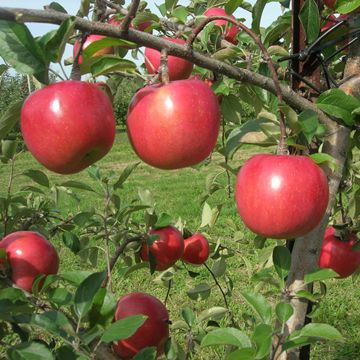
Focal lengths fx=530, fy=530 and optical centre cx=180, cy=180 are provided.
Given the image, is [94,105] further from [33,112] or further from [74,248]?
[74,248]

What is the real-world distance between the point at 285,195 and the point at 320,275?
15cm

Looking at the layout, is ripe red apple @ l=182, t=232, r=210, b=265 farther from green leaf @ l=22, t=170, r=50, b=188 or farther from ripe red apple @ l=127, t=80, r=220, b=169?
ripe red apple @ l=127, t=80, r=220, b=169

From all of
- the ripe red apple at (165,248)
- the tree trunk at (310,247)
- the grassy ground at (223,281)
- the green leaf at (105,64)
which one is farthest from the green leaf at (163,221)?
the green leaf at (105,64)

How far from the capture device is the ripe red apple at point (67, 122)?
587 mm

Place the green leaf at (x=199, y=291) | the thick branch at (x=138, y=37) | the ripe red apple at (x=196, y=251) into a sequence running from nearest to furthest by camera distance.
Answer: the thick branch at (x=138, y=37)
the green leaf at (x=199, y=291)
the ripe red apple at (x=196, y=251)

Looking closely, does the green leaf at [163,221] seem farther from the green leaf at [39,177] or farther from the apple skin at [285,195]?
the apple skin at [285,195]

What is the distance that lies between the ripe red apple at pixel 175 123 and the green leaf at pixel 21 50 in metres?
0.13

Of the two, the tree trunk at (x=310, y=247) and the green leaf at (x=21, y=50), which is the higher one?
the green leaf at (x=21, y=50)

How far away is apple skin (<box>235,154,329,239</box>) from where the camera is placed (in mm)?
691

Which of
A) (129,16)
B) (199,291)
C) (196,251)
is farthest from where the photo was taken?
(196,251)

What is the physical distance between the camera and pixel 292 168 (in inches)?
27.3

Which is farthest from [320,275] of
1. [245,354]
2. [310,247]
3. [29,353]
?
[29,353]

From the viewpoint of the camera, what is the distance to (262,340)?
66 cm

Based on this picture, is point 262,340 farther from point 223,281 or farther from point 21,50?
point 223,281
